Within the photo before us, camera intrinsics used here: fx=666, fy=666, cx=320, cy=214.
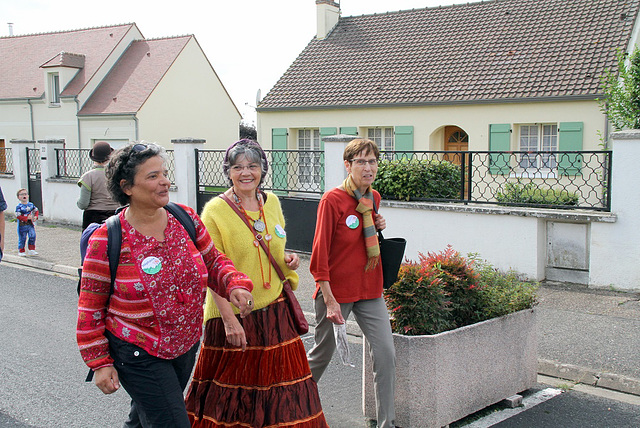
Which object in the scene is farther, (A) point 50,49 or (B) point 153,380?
(A) point 50,49

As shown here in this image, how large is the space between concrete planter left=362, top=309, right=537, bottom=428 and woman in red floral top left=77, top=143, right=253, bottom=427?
1.58m

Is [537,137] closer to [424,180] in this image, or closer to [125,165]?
[424,180]

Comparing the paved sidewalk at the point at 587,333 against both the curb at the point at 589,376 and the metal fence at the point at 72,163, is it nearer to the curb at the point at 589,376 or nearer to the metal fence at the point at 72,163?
the curb at the point at 589,376

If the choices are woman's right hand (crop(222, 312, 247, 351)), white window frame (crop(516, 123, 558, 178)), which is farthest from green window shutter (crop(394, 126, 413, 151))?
woman's right hand (crop(222, 312, 247, 351))

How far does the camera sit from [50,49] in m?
34.6

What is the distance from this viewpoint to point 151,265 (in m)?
2.99

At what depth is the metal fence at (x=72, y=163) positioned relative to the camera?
16.5 meters

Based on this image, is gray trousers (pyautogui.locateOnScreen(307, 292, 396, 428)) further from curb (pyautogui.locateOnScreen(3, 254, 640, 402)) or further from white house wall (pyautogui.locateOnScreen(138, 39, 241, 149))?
white house wall (pyautogui.locateOnScreen(138, 39, 241, 149))

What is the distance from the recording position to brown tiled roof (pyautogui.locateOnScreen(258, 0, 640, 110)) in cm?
1703

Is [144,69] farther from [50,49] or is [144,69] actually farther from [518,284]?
[518,284]

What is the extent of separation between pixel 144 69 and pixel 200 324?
29.5 meters

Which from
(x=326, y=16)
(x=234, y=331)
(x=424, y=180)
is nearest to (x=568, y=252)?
(x=424, y=180)

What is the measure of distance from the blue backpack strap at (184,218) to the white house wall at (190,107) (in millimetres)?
26746

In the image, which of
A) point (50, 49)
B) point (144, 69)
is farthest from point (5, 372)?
point (50, 49)
